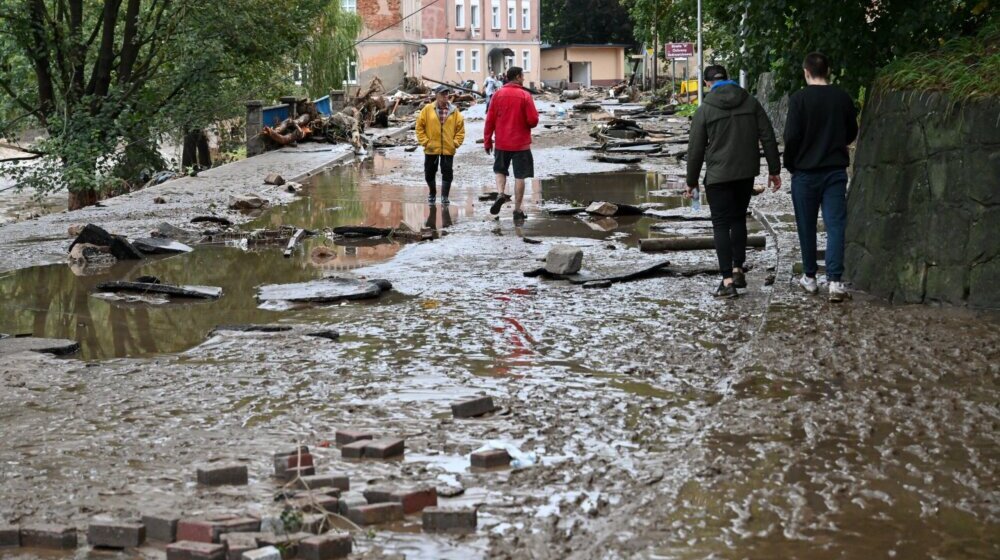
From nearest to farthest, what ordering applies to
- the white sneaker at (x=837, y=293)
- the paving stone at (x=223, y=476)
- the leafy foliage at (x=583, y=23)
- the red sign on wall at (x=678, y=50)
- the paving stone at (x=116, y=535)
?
the paving stone at (x=116, y=535) < the paving stone at (x=223, y=476) < the white sneaker at (x=837, y=293) < the red sign on wall at (x=678, y=50) < the leafy foliage at (x=583, y=23)

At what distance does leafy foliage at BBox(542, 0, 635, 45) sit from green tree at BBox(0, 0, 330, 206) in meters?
85.3

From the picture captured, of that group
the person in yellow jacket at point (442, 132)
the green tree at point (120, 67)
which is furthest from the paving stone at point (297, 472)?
the green tree at point (120, 67)

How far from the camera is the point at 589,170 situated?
24.1 m

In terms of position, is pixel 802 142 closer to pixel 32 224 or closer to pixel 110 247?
pixel 110 247

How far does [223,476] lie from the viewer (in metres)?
5.12

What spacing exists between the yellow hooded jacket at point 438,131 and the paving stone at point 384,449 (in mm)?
12264

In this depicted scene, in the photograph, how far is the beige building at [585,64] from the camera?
10900cm

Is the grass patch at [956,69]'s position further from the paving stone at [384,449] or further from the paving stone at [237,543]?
the paving stone at [237,543]

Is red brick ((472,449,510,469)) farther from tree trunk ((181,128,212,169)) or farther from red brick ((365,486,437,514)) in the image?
tree trunk ((181,128,212,169))

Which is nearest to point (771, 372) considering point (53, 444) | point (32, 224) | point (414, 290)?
point (53, 444)

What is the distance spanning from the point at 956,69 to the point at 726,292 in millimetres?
2334

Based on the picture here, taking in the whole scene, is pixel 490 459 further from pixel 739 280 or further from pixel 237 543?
pixel 739 280

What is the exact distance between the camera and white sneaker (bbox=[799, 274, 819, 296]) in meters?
9.47

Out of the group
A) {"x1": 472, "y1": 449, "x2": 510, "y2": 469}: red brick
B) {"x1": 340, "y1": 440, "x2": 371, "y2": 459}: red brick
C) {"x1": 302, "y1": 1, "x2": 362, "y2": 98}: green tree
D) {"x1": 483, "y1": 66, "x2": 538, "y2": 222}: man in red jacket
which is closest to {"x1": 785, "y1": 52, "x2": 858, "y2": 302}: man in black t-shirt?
{"x1": 472, "y1": 449, "x2": 510, "y2": 469}: red brick
